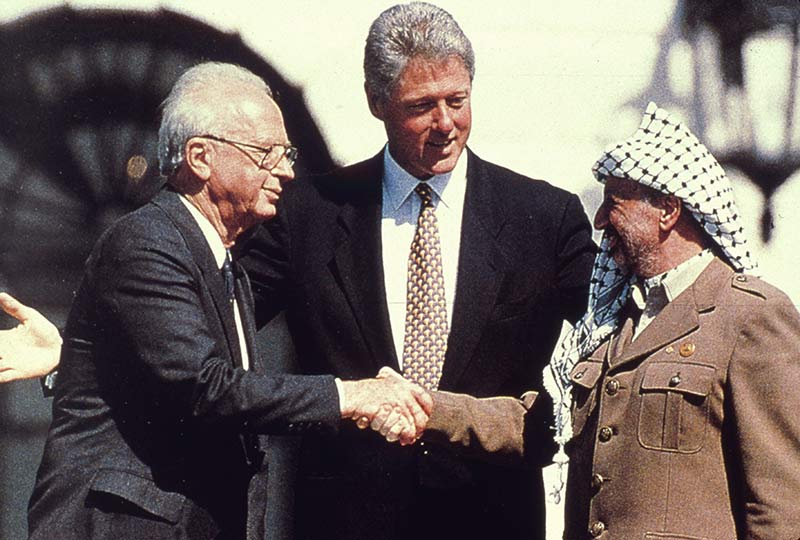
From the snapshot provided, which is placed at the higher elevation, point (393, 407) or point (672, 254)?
point (672, 254)

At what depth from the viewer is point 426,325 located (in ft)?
13.5

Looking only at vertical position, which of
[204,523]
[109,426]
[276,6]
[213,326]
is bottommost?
[204,523]

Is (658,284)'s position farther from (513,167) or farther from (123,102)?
(123,102)

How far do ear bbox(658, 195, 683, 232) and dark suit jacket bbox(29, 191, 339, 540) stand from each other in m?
0.91

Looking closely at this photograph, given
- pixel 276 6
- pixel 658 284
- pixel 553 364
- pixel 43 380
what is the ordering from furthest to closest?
pixel 276 6 < pixel 43 380 < pixel 553 364 < pixel 658 284

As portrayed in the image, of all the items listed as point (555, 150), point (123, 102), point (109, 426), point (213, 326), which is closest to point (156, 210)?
point (213, 326)

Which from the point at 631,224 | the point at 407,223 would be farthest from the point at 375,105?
the point at 631,224

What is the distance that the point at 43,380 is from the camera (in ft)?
13.3

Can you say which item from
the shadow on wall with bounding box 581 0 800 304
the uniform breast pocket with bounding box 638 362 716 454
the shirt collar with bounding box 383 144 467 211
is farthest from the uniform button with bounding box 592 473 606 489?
the shadow on wall with bounding box 581 0 800 304

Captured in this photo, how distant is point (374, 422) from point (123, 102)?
1732mm

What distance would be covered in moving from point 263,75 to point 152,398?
1751 mm

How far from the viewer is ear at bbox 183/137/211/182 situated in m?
3.64

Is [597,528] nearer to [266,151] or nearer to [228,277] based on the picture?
[228,277]

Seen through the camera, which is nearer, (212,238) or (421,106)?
(212,238)
